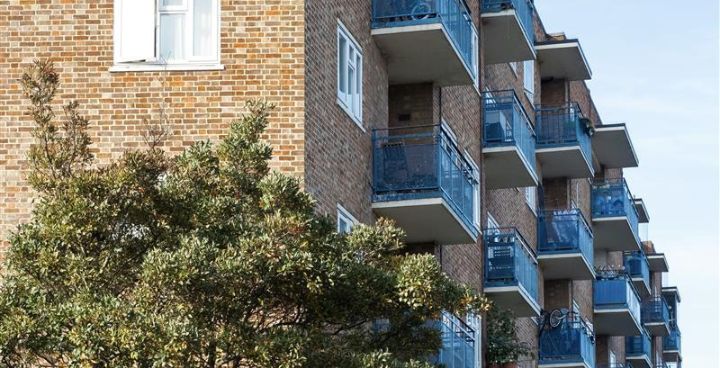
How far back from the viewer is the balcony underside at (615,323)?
2116 inches

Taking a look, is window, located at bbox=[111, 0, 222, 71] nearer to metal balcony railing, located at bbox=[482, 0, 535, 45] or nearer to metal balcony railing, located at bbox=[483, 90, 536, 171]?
metal balcony railing, located at bbox=[482, 0, 535, 45]

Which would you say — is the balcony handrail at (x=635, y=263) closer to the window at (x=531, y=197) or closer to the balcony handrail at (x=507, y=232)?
the window at (x=531, y=197)

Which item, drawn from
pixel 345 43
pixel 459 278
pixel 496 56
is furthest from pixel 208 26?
pixel 496 56

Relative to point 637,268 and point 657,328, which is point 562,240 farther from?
point 657,328

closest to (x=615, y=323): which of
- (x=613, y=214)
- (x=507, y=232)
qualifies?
(x=613, y=214)

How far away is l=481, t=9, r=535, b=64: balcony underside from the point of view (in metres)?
36.7

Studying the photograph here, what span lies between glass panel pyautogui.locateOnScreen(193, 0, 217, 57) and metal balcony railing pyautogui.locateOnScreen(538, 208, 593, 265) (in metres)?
22.6

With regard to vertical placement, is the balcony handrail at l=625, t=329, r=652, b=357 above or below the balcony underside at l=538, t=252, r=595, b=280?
below

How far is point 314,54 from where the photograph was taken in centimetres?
2517

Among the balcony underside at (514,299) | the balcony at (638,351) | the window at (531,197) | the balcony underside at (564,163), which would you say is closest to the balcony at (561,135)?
the balcony underside at (564,163)

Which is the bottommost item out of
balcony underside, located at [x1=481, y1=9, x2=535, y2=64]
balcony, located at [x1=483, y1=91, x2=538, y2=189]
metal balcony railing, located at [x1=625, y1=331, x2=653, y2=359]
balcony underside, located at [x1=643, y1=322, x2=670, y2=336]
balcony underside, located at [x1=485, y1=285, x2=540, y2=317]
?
metal balcony railing, located at [x1=625, y1=331, x2=653, y2=359]

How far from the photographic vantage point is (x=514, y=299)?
37875mm

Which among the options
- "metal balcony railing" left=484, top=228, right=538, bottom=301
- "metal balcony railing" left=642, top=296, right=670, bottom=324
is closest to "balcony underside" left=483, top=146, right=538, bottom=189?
"metal balcony railing" left=484, top=228, right=538, bottom=301

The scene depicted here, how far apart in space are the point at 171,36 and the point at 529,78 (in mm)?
23897
